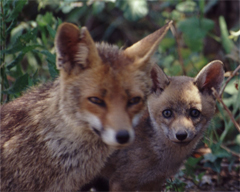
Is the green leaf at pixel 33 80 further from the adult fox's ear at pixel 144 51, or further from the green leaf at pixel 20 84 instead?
the adult fox's ear at pixel 144 51

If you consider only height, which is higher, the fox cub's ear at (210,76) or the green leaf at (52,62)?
the green leaf at (52,62)

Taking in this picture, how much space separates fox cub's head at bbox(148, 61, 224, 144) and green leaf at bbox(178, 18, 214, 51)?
216 cm

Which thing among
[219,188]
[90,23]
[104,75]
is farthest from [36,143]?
[90,23]

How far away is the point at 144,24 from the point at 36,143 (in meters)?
6.35

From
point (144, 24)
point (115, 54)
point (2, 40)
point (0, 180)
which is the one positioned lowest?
point (144, 24)

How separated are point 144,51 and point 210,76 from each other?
153 cm

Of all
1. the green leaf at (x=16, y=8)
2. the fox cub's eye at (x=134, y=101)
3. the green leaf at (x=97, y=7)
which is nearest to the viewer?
the fox cub's eye at (x=134, y=101)

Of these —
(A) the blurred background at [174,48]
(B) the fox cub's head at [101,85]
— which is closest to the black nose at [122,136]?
(B) the fox cub's head at [101,85]

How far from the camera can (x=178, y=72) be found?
6.57 m

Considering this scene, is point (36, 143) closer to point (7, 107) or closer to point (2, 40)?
point (7, 107)

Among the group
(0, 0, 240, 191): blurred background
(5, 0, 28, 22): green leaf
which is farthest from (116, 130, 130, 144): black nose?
(5, 0, 28, 22): green leaf

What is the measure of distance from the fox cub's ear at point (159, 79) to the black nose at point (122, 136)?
176cm

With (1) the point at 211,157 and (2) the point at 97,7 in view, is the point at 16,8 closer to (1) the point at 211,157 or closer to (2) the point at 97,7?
(2) the point at 97,7

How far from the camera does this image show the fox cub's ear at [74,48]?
302cm
